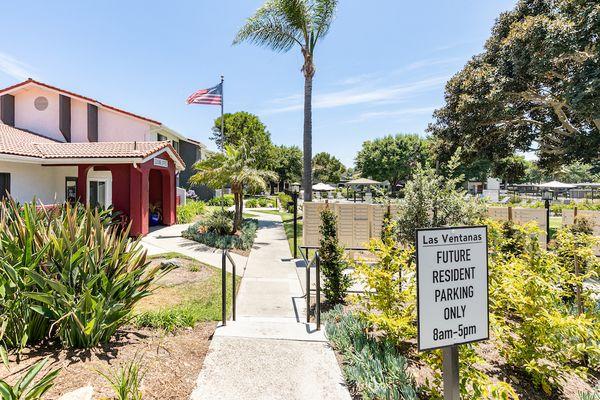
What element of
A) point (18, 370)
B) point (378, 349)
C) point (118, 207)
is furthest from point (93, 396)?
A: point (118, 207)

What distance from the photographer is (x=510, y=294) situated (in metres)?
3.22

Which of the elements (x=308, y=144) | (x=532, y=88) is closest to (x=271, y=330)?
(x=308, y=144)

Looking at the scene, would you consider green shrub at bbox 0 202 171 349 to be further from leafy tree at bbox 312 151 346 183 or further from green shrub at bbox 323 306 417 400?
leafy tree at bbox 312 151 346 183

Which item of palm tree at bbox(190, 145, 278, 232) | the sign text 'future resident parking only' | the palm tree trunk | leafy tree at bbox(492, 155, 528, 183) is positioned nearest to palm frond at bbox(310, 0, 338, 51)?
the palm tree trunk

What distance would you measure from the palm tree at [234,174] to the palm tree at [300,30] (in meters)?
2.46

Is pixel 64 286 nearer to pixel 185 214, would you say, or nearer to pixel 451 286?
pixel 451 286

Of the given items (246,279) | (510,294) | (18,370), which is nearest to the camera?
(18,370)

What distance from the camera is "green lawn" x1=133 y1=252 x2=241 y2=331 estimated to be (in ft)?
14.5

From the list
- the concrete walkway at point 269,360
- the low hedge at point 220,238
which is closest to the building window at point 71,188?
the low hedge at point 220,238

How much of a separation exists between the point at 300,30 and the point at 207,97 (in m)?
8.94

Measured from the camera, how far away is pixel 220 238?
1182cm

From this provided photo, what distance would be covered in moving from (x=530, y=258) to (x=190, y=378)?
4250 mm

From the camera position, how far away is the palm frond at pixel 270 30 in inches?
570

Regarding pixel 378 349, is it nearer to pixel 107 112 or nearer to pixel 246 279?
pixel 246 279
